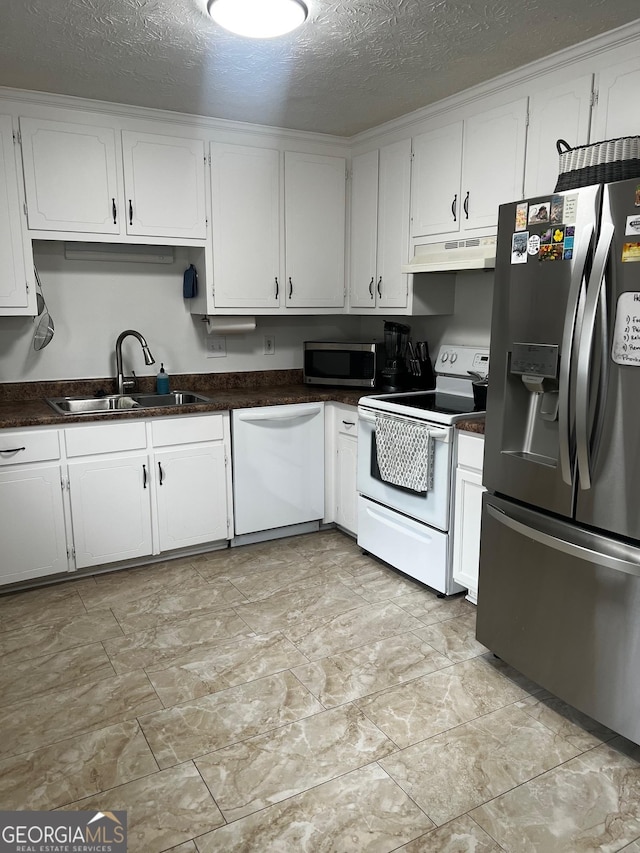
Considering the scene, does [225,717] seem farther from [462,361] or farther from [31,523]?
[462,361]

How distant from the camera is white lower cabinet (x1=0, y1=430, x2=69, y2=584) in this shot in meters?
2.95

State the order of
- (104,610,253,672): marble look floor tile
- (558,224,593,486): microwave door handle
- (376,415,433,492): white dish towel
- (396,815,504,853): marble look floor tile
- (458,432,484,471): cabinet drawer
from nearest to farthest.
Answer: (396,815,504,853): marble look floor tile → (558,224,593,486): microwave door handle → (104,610,253,672): marble look floor tile → (458,432,484,471): cabinet drawer → (376,415,433,492): white dish towel

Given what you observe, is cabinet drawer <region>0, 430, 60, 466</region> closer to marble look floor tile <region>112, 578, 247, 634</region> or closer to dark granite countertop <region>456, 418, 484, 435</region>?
marble look floor tile <region>112, 578, 247, 634</region>

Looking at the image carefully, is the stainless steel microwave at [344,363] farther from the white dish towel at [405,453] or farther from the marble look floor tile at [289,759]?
the marble look floor tile at [289,759]

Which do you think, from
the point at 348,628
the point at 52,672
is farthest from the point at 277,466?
the point at 52,672

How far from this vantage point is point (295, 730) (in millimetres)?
2119

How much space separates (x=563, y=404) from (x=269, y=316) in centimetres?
254

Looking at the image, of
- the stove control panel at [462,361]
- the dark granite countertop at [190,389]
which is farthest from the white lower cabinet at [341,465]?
the stove control panel at [462,361]

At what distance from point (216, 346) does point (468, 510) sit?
1996 mm

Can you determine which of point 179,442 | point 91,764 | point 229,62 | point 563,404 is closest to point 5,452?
point 179,442

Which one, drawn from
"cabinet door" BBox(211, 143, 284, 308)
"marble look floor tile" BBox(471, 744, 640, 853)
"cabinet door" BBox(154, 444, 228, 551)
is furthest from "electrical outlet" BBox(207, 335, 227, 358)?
"marble look floor tile" BBox(471, 744, 640, 853)

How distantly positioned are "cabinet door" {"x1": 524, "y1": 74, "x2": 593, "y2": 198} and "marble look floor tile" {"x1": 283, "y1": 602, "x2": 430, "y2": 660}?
1.99 metres

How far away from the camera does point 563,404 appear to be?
198 centimetres

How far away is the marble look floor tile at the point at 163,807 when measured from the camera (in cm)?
168
